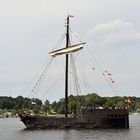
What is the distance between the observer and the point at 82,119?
265ft

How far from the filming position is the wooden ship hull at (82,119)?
80562 millimetres

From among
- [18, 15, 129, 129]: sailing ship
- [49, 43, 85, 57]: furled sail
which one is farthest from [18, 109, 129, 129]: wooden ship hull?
[49, 43, 85, 57]: furled sail

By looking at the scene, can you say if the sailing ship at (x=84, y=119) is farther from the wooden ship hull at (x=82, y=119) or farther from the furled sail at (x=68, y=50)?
the furled sail at (x=68, y=50)

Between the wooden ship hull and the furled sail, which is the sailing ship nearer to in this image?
the wooden ship hull

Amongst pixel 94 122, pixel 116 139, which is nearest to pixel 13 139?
pixel 116 139

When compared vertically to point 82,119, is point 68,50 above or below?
→ above

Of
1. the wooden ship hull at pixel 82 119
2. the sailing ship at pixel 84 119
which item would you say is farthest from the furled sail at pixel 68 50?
the wooden ship hull at pixel 82 119

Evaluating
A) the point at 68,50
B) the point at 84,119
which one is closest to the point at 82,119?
the point at 84,119

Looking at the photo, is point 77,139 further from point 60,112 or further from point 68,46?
point 60,112

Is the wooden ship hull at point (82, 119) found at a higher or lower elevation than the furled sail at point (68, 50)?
lower

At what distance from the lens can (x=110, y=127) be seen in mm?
82812

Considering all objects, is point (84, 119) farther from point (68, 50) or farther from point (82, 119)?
point (68, 50)

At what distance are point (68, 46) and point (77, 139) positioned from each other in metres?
24.5

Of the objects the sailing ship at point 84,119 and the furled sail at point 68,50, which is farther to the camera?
the furled sail at point 68,50
